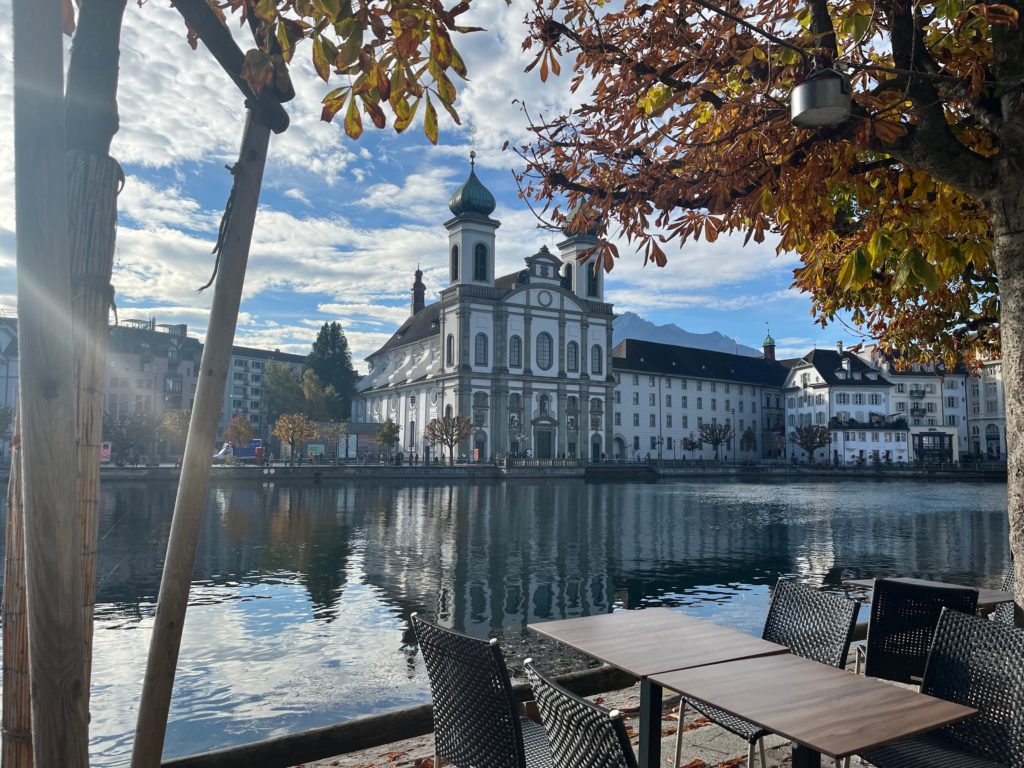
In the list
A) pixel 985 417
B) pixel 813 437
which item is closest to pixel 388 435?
pixel 813 437

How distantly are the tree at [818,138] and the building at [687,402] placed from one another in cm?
7744

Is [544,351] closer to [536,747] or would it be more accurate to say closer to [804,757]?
[536,747]

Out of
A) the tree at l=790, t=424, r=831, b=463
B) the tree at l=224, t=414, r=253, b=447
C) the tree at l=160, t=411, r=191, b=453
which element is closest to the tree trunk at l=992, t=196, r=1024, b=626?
the tree at l=160, t=411, r=191, b=453

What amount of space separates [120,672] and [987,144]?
9.68 m

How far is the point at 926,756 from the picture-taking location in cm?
358

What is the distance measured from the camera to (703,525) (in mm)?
26203

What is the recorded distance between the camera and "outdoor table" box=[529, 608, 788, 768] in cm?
367

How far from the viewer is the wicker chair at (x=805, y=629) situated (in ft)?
13.8

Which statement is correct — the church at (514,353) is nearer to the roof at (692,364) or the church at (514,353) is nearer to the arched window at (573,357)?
the arched window at (573,357)

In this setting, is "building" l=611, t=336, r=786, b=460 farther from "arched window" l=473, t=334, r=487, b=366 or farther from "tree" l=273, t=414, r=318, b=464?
"tree" l=273, t=414, r=318, b=464

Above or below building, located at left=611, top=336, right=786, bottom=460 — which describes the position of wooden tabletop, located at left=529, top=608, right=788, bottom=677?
below

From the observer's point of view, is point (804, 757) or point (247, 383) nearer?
point (804, 757)

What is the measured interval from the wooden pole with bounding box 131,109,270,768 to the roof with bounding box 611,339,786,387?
81.6 m

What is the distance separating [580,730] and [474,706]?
84 centimetres
